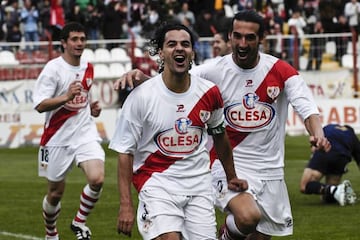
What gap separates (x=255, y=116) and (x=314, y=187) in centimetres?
624

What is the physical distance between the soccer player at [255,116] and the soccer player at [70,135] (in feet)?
11.3

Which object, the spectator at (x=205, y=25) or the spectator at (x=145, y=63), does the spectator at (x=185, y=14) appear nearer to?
the spectator at (x=205, y=25)

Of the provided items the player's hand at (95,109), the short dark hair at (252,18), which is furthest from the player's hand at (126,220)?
the player's hand at (95,109)

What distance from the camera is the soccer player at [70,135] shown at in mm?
13141

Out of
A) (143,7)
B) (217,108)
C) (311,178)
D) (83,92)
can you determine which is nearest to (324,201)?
(311,178)

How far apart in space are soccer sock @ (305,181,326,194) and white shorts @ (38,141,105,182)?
3.70 m

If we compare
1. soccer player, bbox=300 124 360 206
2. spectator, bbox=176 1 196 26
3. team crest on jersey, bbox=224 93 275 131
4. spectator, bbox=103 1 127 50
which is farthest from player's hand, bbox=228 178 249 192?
spectator, bbox=176 1 196 26

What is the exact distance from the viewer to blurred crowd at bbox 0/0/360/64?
33.9 metres

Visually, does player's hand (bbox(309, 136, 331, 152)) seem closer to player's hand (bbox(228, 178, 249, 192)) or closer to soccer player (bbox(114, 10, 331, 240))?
soccer player (bbox(114, 10, 331, 240))

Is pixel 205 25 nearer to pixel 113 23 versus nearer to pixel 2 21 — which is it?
pixel 113 23

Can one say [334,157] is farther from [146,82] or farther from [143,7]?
[143,7]

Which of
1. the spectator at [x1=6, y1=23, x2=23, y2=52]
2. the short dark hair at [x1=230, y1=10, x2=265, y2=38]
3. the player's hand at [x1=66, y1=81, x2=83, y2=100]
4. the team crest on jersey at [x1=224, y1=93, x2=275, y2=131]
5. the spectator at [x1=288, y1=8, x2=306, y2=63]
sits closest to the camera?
the short dark hair at [x1=230, y1=10, x2=265, y2=38]

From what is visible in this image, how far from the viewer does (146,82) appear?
8680 mm

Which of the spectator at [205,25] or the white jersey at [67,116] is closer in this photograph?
the white jersey at [67,116]
